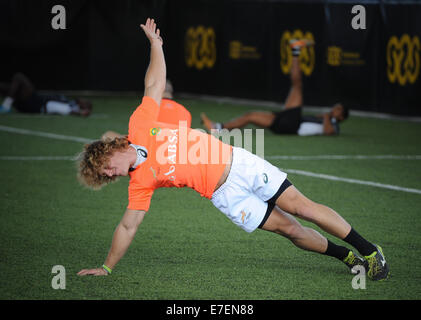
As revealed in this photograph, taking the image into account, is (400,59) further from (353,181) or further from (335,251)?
(335,251)

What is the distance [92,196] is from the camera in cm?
838

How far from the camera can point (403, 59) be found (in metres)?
15.1

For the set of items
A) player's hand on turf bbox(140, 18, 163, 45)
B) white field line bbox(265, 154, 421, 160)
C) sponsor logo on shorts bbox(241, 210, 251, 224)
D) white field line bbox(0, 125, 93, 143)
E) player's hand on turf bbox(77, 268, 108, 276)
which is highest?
player's hand on turf bbox(140, 18, 163, 45)

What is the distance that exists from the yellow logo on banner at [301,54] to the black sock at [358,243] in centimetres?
1235

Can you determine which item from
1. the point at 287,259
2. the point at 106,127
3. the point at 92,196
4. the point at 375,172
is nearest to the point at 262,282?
the point at 287,259

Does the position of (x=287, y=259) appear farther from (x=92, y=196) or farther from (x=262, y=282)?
(x=92, y=196)

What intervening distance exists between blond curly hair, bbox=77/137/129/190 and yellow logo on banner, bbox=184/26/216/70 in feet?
51.8

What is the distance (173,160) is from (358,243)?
1.39 m

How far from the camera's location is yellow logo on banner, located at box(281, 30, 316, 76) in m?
17.3

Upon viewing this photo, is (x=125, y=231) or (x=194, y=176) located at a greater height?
(x=194, y=176)

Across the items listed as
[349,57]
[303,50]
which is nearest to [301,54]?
[303,50]

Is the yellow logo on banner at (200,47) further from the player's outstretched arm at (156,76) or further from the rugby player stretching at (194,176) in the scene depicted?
the rugby player stretching at (194,176)

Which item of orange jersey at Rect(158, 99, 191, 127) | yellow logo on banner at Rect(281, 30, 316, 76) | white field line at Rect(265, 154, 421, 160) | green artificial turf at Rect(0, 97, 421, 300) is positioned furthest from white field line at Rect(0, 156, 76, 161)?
yellow logo on banner at Rect(281, 30, 316, 76)

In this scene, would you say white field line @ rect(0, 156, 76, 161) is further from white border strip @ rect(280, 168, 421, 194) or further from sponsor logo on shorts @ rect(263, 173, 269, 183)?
sponsor logo on shorts @ rect(263, 173, 269, 183)
